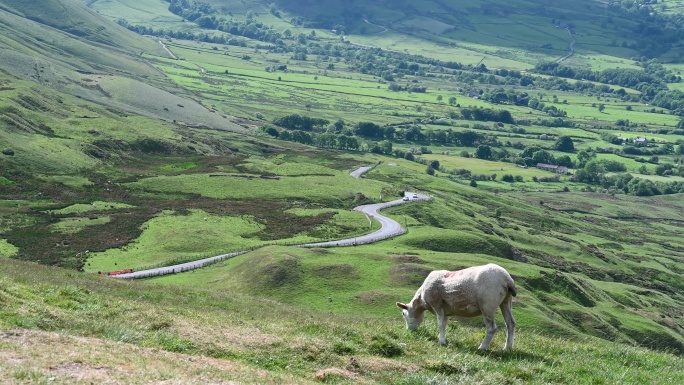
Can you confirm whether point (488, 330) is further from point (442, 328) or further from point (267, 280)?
point (267, 280)

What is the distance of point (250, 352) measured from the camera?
2748 cm

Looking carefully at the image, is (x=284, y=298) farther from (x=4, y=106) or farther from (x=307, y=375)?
(x=4, y=106)

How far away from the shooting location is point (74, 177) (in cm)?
15788

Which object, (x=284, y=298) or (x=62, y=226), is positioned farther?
(x=62, y=226)

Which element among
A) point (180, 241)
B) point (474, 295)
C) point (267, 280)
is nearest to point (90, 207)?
point (180, 241)

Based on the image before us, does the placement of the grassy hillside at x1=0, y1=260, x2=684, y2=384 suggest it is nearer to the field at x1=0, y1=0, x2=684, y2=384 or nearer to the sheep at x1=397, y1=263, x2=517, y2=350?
the field at x1=0, y1=0, x2=684, y2=384

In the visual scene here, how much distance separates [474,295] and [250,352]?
9.68m

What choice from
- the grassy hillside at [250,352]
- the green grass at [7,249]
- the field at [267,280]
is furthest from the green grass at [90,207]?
the grassy hillside at [250,352]

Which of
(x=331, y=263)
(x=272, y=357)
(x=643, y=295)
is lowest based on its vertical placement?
(x=643, y=295)

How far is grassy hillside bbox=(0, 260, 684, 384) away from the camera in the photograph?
2272 cm

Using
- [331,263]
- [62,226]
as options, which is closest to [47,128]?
[62,226]

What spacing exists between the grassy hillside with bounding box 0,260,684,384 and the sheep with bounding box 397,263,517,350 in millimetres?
1034

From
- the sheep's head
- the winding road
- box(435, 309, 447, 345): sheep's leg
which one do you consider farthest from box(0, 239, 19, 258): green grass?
box(435, 309, 447, 345): sheep's leg

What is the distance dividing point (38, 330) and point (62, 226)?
101 metres
